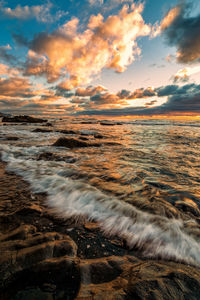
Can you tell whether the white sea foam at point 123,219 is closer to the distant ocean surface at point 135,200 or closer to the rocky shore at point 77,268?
the distant ocean surface at point 135,200

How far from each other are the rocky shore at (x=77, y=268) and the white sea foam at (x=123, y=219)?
18 cm

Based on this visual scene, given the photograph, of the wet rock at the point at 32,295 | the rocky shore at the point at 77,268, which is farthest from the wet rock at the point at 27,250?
the wet rock at the point at 32,295

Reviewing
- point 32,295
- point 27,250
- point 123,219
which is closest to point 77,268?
point 32,295

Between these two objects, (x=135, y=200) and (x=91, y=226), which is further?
(x=135, y=200)

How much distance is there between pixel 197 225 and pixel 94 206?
1.60 meters

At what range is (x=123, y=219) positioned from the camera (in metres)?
2.25

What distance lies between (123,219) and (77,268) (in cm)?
106

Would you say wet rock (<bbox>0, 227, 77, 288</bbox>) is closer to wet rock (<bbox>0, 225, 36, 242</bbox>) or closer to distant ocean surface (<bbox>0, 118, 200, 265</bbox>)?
wet rock (<bbox>0, 225, 36, 242</bbox>)

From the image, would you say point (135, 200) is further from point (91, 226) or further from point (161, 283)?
point (161, 283)

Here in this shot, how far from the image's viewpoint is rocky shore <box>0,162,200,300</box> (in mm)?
1131

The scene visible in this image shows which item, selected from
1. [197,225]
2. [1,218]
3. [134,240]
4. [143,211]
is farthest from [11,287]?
[197,225]

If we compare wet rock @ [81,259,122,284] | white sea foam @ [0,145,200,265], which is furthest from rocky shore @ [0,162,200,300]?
white sea foam @ [0,145,200,265]

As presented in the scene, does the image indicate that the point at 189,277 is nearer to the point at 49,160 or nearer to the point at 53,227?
the point at 53,227

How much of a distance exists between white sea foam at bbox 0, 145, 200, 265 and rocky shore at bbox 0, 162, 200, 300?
0.18 meters
